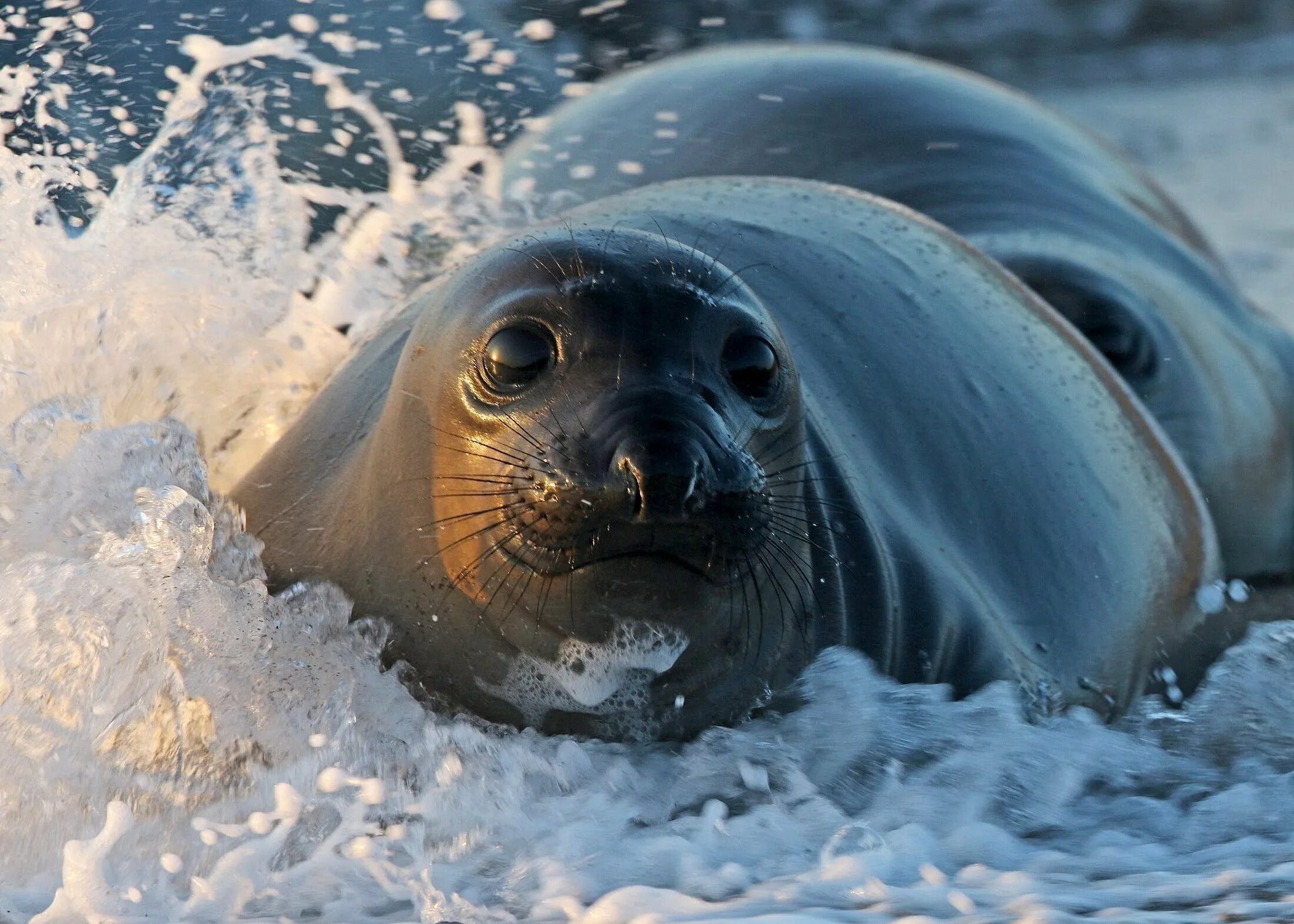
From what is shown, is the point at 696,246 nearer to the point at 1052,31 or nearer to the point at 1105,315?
the point at 1105,315

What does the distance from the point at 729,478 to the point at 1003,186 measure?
290 centimetres

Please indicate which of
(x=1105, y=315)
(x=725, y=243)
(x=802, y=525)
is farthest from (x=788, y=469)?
(x=1105, y=315)

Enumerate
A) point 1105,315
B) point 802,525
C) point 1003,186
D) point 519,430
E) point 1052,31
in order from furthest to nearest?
1. point 1052,31
2. point 1003,186
3. point 1105,315
4. point 802,525
5. point 519,430

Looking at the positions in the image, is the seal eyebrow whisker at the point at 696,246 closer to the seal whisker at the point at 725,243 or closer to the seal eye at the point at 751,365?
the seal whisker at the point at 725,243

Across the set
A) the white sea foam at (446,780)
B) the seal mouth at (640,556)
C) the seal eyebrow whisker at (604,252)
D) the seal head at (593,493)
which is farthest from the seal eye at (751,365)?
the white sea foam at (446,780)

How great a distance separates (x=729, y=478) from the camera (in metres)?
3.09

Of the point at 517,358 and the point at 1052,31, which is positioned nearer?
the point at 517,358

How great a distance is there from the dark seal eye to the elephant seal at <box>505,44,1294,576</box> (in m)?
2.27

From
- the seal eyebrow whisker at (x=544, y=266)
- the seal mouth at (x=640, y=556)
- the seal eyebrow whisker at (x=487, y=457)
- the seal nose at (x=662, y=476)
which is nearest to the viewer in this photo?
the seal nose at (x=662, y=476)

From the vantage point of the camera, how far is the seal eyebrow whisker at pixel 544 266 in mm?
3331

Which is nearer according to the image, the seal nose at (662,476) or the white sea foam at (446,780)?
the seal nose at (662,476)

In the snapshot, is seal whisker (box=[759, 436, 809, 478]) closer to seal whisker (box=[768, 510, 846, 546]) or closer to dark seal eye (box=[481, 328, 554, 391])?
seal whisker (box=[768, 510, 846, 546])

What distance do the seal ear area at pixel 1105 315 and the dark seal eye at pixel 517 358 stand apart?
2357 mm

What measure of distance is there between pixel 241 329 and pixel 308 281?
9.3 inches
